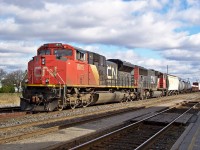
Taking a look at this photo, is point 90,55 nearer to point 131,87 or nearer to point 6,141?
point 131,87

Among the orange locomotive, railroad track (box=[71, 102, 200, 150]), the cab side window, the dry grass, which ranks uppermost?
the cab side window

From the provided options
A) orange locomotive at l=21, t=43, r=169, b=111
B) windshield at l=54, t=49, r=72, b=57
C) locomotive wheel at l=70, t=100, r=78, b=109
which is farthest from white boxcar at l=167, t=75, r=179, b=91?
windshield at l=54, t=49, r=72, b=57

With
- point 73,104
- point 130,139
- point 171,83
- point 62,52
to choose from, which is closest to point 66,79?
point 62,52

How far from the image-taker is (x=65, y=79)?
1777 centimetres

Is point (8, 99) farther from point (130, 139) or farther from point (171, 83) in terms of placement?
point (171, 83)

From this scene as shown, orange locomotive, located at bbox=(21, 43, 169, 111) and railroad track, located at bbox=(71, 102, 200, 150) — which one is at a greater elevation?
orange locomotive, located at bbox=(21, 43, 169, 111)

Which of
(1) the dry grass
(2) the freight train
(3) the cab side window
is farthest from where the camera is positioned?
(1) the dry grass

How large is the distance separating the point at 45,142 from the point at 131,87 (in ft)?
73.1

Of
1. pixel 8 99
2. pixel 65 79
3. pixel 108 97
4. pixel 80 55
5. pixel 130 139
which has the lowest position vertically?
pixel 130 139

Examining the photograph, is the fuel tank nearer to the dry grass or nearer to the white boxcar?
the dry grass

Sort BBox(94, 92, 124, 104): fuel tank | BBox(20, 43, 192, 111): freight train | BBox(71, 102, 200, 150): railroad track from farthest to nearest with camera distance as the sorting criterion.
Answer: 1. BBox(94, 92, 124, 104): fuel tank
2. BBox(20, 43, 192, 111): freight train
3. BBox(71, 102, 200, 150): railroad track

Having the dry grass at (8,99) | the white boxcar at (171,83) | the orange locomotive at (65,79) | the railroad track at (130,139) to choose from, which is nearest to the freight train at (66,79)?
the orange locomotive at (65,79)

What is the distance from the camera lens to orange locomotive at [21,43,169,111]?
17.0m

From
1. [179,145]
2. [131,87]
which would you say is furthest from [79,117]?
[131,87]
